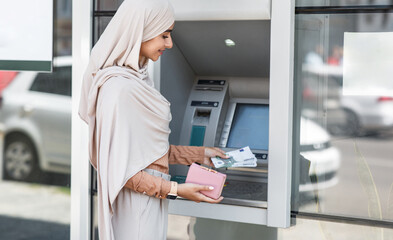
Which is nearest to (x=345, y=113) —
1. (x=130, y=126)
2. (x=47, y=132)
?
(x=130, y=126)

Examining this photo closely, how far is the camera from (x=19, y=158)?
565 cm

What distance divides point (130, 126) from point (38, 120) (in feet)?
10.4

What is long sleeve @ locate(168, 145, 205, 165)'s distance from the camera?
268 cm

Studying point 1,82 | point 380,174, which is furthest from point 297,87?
point 1,82

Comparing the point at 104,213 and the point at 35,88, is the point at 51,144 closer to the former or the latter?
the point at 35,88

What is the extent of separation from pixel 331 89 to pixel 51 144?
2.38 metres

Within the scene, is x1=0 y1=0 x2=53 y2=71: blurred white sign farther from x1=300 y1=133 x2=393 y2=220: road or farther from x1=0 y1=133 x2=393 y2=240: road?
x1=300 y1=133 x2=393 y2=220: road

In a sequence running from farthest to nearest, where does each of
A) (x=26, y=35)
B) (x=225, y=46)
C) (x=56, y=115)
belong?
(x=56, y=115) < (x=26, y=35) < (x=225, y=46)

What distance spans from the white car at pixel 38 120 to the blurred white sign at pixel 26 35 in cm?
13

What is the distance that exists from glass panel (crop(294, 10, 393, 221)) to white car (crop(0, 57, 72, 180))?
176 centimetres

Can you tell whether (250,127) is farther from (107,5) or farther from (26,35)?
(26,35)

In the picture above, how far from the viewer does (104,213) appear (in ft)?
7.34

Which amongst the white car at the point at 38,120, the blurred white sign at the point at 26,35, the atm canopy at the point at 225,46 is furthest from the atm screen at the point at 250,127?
the blurred white sign at the point at 26,35

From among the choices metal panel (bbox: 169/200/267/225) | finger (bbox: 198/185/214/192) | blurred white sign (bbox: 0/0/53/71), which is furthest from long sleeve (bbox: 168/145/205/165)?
blurred white sign (bbox: 0/0/53/71)
